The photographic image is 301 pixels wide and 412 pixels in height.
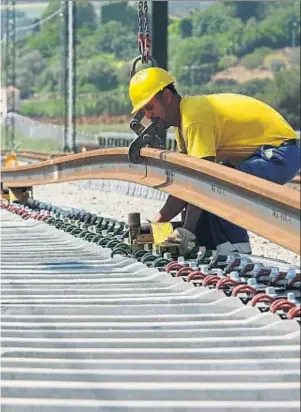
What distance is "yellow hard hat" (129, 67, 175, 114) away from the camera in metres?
6.28

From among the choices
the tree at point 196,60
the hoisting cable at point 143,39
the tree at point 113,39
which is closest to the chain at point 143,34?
the hoisting cable at point 143,39

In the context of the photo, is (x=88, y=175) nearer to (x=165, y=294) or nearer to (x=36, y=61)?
(x=165, y=294)

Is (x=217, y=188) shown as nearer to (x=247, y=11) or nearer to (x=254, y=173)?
(x=254, y=173)

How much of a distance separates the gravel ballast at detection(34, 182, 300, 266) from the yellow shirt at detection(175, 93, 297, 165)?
19.6ft

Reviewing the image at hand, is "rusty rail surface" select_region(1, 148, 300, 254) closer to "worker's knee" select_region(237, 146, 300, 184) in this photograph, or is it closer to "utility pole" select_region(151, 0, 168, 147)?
"worker's knee" select_region(237, 146, 300, 184)

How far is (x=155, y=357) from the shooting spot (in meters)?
3.87

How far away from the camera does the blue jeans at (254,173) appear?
6.57 m

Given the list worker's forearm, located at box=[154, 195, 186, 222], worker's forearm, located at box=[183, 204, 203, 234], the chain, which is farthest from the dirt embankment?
worker's forearm, located at box=[183, 204, 203, 234]

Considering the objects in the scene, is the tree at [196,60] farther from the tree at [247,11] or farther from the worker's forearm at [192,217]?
the worker's forearm at [192,217]

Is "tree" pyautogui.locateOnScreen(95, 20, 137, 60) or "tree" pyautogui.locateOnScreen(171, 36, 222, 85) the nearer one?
"tree" pyautogui.locateOnScreen(171, 36, 222, 85)

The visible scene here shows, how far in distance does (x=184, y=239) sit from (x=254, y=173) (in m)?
0.86

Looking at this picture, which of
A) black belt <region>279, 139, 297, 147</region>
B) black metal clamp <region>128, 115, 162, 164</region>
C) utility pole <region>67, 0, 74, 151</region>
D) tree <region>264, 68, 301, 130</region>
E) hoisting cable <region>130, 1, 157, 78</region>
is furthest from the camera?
tree <region>264, 68, 301, 130</region>

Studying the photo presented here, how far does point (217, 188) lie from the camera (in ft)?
16.9

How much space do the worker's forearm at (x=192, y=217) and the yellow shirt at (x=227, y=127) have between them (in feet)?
1.05
